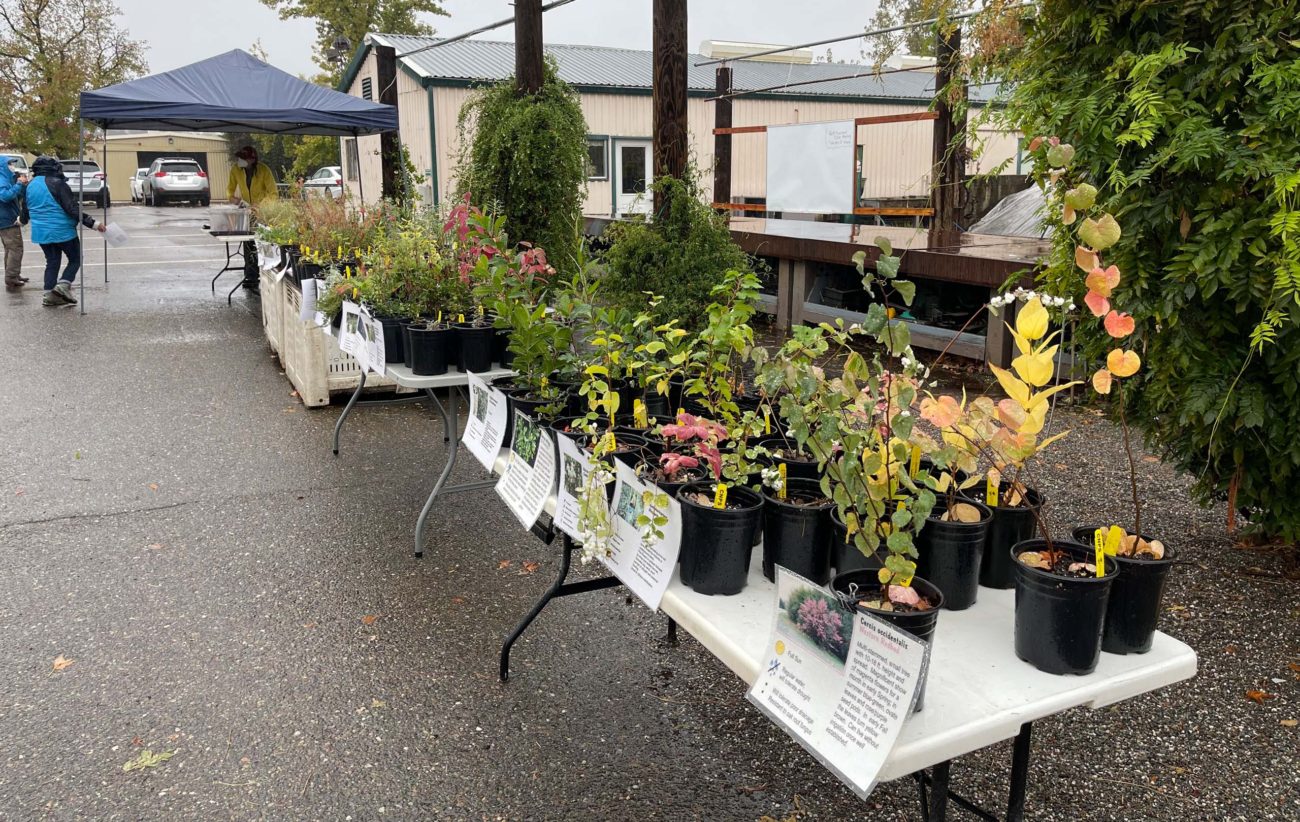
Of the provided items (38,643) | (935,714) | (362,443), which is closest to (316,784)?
(38,643)

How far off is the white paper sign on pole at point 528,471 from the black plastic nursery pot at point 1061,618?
1.30 metres

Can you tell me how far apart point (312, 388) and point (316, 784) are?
4.10m

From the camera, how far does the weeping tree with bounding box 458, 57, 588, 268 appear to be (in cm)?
673

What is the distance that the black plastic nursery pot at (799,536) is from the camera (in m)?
1.92

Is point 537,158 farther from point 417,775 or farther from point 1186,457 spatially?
point 417,775

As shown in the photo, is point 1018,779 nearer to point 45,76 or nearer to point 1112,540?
point 1112,540

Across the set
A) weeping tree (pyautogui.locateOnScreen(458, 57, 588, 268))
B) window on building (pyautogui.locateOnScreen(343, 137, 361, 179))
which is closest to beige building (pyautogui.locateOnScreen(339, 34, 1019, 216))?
window on building (pyautogui.locateOnScreen(343, 137, 361, 179))

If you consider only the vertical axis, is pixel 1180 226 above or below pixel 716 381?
above

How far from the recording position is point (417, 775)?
2.47 m

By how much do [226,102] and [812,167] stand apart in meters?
5.99

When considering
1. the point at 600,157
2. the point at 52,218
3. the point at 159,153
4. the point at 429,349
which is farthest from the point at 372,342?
the point at 159,153

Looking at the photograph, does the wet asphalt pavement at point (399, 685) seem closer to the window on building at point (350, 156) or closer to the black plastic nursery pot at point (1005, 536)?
the black plastic nursery pot at point (1005, 536)

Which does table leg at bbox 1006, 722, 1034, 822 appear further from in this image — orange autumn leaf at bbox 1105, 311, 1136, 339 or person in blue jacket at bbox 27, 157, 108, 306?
person in blue jacket at bbox 27, 157, 108, 306

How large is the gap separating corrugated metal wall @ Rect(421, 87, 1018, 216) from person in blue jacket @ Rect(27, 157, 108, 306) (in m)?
5.81
